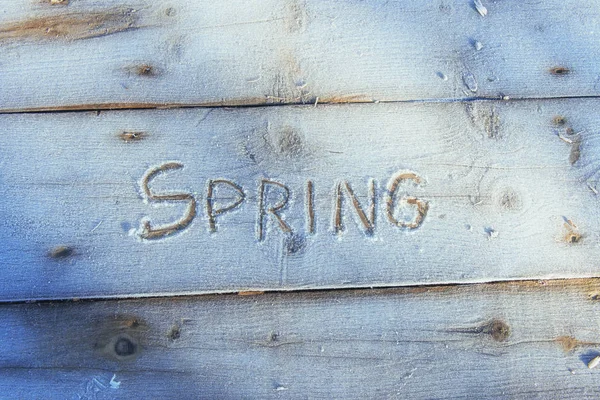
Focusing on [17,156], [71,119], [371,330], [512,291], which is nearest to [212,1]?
[71,119]

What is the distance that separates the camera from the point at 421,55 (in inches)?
45.2

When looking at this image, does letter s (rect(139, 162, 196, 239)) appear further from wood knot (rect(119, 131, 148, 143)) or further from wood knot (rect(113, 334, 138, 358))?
wood knot (rect(113, 334, 138, 358))

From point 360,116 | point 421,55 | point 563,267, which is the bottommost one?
point 563,267

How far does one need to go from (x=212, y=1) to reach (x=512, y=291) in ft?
3.17

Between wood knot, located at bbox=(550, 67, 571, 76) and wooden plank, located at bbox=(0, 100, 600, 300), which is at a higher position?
wood knot, located at bbox=(550, 67, 571, 76)

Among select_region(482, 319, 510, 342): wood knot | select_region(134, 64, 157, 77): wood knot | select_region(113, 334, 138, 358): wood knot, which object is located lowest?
select_region(113, 334, 138, 358): wood knot

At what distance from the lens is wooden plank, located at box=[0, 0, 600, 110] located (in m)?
1.13

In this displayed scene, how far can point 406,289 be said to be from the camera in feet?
3.34

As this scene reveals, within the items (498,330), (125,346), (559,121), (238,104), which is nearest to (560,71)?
(559,121)

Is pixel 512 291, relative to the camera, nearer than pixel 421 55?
Yes

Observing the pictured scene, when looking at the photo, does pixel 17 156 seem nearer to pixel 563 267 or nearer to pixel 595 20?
pixel 563 267

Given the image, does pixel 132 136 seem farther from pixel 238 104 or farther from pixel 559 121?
pixel 559 121

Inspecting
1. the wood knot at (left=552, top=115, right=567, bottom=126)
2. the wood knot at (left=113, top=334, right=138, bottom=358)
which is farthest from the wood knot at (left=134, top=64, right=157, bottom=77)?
the wood knot at (left=552, top=115, right=567, bottom=126)

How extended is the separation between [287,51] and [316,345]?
0.67 meters
